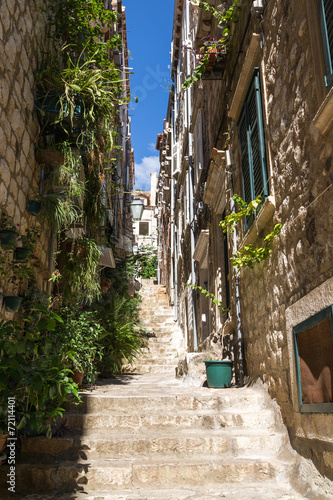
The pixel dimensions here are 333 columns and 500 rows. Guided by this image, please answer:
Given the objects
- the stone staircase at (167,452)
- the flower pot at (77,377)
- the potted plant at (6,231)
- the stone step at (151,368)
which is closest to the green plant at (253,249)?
the stone staircase at (167,452)

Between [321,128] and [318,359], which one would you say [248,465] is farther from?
[321,128]

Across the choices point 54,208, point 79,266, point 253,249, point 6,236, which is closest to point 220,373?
point 253,249

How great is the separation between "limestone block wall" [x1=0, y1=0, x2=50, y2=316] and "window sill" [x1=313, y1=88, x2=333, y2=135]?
251 cm

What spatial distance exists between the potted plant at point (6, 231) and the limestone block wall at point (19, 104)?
12 centimetres

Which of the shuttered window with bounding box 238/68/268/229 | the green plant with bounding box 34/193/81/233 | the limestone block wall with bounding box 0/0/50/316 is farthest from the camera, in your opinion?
the green plant with bounding box 34/193/81/233

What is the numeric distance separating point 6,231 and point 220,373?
127 inches

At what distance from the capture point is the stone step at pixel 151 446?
3.88m

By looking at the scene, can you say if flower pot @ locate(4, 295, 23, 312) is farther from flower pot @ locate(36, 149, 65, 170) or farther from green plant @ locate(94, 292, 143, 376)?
green plant @ locate(94, 292, 143, 376)

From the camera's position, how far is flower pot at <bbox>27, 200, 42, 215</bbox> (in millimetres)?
4617

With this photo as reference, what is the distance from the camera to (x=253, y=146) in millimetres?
5039

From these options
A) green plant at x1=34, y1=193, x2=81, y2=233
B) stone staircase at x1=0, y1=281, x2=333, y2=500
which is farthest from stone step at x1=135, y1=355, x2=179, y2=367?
green plant at x1=34, y1=193, x2=81, y2=233

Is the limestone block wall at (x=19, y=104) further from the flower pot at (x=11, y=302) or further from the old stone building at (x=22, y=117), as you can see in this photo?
the flower pot at (x=11, y=302)

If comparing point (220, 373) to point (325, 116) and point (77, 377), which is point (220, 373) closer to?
point (77, 377)

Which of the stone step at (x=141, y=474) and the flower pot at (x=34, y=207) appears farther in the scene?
the flower pot at (x=34, y=207)
